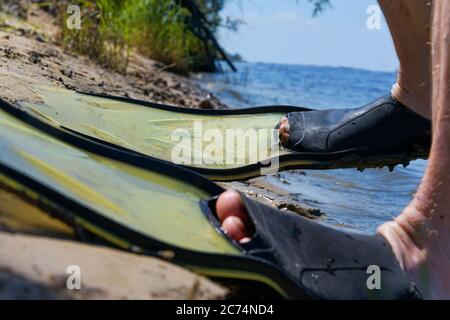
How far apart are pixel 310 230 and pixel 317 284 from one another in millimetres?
137

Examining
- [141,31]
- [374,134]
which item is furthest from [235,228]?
[141,31]

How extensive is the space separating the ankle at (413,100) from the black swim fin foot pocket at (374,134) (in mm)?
16

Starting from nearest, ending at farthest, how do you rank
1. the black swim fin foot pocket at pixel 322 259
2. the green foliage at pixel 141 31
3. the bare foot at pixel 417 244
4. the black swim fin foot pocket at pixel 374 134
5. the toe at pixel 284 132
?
the black swim fin foot pocket at pixel 322 259
the bare foot at pixel 417 244
the black swim fin foot pocket at pixel 374 134
the toe at pixel 284 132
the green foliage at pixel 141 31

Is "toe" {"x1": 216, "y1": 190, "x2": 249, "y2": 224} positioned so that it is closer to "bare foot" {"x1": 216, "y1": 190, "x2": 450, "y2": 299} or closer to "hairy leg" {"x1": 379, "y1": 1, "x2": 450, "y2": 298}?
"bare foot" {"x1": 216, "y1": 190, "x2": 450, "y2": 299}

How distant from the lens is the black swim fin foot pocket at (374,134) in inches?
88.9

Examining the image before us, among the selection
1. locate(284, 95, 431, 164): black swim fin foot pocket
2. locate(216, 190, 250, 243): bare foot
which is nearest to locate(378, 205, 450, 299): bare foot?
locate(216, 190, 250, 243): bare foot

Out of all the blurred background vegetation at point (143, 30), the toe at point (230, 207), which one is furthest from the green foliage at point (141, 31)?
the toe at point (230, 207)

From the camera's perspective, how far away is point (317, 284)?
1.35 meters

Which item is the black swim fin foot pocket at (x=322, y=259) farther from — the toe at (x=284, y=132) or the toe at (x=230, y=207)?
the toe at (x=284, y=132)

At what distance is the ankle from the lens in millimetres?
2273

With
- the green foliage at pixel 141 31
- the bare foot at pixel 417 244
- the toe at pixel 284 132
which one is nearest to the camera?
the bare foot at pixel 417 244

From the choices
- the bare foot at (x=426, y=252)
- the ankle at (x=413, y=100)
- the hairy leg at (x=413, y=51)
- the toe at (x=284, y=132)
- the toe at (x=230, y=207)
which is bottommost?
the bare foot at (x=426, y=252)

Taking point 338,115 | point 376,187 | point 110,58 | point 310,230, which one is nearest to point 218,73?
point 110,58

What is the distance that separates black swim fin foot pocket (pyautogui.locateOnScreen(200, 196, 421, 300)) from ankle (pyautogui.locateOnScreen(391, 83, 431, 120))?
2.93 feet
